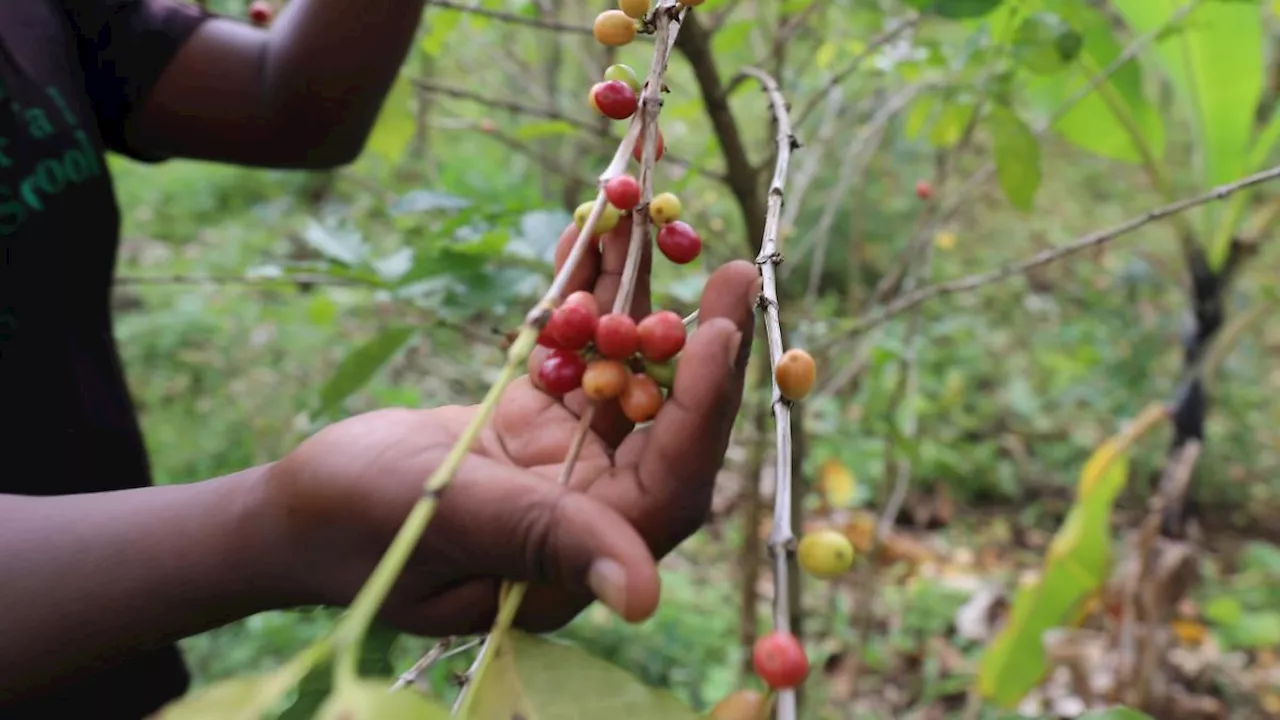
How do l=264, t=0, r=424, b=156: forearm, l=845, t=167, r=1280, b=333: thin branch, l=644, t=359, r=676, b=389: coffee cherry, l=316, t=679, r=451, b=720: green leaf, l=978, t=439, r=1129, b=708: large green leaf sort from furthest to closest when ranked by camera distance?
l=978, t=439, r=1129, b=708: large green leaf, l=264, t=0, r=424, b=156: forearm, l=845, t=167, r=1280, b=333: thin branch, l=644, t=359, r=676, b=389: coffee cherry, l=316, t=679, r=451, b=720: green leaf

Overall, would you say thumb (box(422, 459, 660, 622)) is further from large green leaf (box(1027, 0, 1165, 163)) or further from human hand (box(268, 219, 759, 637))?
large green leaf (box(1027, 0, 1165, 163))

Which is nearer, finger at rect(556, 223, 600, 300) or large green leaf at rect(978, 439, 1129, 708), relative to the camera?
finger at rect(556, 223, 600, 300)

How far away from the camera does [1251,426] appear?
9.12ft

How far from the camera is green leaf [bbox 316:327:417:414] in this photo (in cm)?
95

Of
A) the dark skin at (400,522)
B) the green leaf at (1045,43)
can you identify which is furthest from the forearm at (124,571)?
the green leaf at (1045,43)

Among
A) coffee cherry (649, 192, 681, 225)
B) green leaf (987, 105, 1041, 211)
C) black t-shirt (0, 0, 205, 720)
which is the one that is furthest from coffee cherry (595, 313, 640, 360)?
green leaf (987, 105, 1041, 211)

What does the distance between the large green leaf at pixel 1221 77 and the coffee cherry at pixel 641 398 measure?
1563 millimetres

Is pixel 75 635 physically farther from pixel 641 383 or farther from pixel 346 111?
pixel 346 111

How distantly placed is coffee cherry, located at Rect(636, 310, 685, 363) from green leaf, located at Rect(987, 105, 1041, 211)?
0.66 m

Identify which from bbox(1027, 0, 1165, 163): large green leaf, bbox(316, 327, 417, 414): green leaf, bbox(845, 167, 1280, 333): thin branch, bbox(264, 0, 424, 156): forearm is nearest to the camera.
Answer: bbox(845, 167, 1280, 333): thin branch

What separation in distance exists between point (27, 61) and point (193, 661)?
4.84 feet

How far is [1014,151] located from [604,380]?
0.72 meters

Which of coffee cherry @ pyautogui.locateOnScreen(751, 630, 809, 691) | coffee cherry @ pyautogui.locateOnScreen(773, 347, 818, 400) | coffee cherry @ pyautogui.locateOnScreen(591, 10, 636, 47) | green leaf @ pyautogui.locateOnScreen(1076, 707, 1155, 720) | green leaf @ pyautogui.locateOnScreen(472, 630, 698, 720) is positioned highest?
coffee cherry @ pyautogui.locateOnScreen(591, 10, 636, 47)

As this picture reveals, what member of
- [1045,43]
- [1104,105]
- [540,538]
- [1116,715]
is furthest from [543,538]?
[1104,105]
